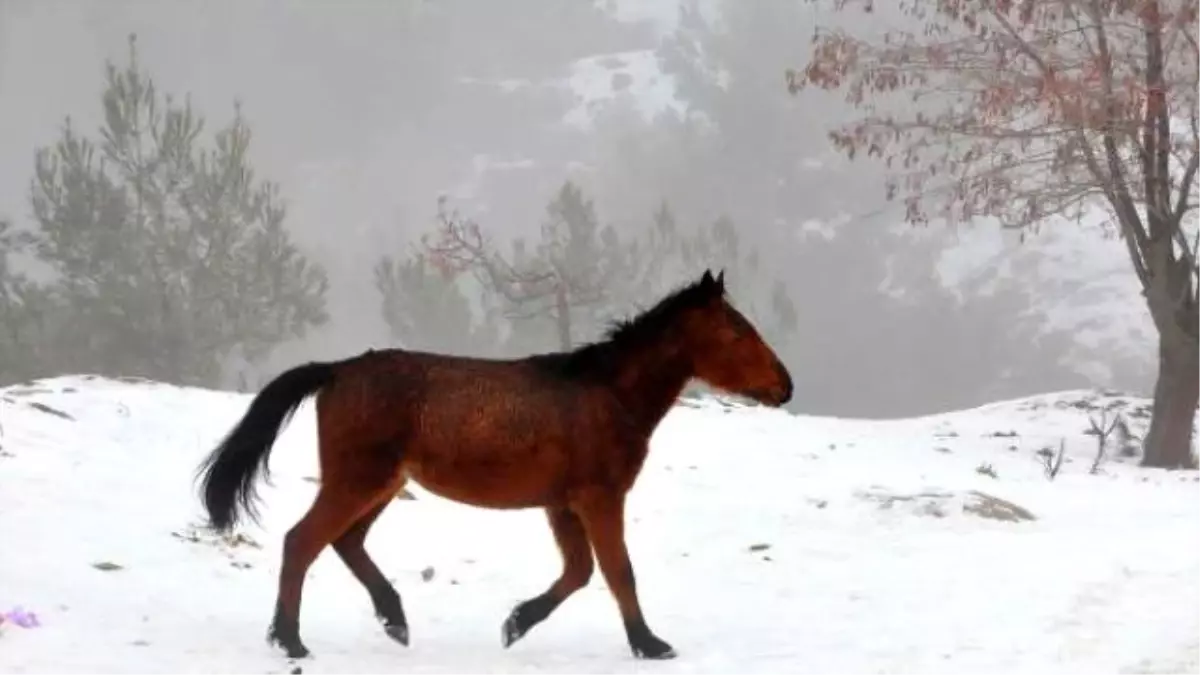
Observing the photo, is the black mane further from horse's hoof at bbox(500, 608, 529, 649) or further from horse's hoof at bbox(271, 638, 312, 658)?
horse's hoof at bbox(271, 638, 312, 658)

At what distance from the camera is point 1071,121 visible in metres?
11.8

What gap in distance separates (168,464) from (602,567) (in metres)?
5.04

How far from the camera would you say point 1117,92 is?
11.9 metres

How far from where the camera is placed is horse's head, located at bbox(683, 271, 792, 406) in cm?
485

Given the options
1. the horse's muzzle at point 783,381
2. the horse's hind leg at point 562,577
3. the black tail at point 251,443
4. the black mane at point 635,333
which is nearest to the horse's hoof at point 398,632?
the horse's hind leg at point 562,577

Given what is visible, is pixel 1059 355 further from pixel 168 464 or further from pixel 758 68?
pixel 168 464

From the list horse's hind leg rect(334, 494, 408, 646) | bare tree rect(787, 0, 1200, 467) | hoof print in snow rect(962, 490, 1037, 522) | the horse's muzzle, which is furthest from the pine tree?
the horse's muzzle

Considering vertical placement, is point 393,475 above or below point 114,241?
below

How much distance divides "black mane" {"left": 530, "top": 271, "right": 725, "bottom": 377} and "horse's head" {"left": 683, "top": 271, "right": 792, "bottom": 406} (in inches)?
0.5

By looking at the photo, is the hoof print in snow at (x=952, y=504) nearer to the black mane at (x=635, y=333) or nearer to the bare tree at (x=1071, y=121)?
the black mane at (x=635, y=333)

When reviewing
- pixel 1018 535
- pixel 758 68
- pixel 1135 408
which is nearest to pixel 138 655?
pixel 1018 535

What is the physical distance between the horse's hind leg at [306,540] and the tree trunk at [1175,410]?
11537 mm

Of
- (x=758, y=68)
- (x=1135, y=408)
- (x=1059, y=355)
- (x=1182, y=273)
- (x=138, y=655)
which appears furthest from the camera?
(x=758, y=68)

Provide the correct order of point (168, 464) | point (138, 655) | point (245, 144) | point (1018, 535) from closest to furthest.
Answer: point (138, 655) < point (1018, 535) < point (168, 464) < point (245, 144)
